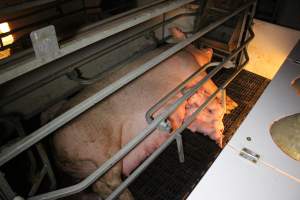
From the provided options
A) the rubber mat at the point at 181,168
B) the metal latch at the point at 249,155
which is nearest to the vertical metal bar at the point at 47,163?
the rubber mat at the point at 181,168

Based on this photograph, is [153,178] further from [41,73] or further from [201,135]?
[41,73]

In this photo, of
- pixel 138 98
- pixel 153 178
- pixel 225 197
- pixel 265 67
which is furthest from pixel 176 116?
pixel 265 67

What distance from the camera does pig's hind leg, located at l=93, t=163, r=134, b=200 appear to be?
180 cm

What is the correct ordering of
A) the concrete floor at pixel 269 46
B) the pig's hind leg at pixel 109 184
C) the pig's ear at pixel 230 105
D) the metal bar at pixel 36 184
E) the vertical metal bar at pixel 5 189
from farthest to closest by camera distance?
1. the concrete floor at pixel 269 46
2. the pig's ear at pixel 230 105
3. the pig's hind leg at pixel 109 184
4. the metal bar at pixel 36 184
5. the vertical metal bar at pixel 5 189

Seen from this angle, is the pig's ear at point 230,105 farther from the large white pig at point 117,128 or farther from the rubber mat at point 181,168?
the large white pig at point 117,128

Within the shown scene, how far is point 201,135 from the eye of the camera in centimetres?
236

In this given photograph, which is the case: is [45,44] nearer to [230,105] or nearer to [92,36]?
[92,36]

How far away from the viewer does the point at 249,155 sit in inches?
51.5

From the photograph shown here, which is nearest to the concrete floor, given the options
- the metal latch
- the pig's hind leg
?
the metal latch

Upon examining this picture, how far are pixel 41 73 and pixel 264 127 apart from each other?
1.65 meters

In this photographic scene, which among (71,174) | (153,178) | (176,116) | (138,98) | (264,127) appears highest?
(264,127)

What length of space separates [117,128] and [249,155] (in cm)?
89

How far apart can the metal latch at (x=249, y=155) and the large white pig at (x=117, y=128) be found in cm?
77

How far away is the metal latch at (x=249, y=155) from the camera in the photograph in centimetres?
130
